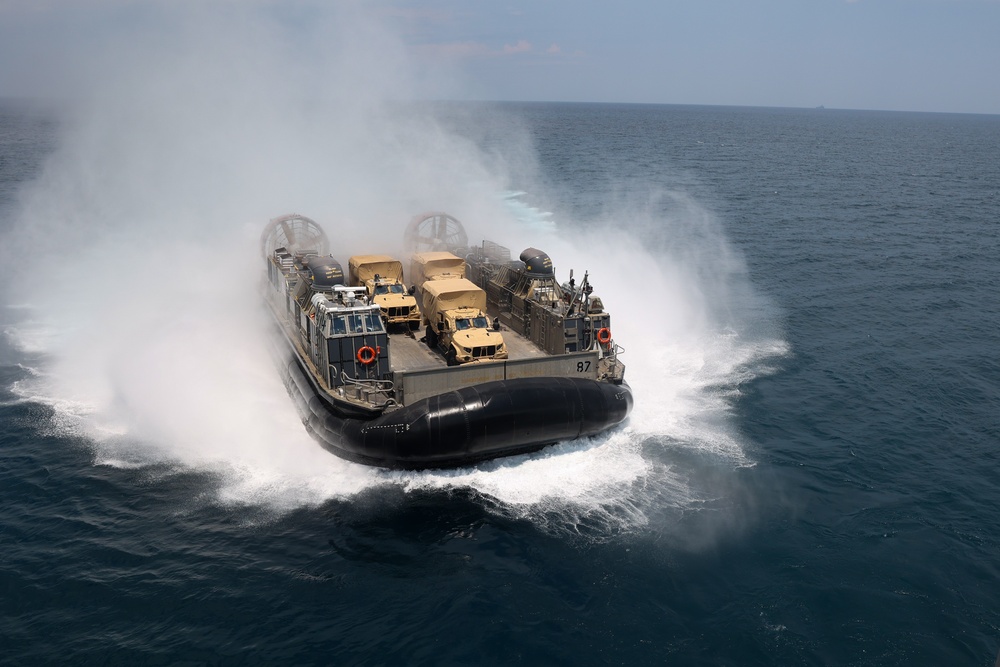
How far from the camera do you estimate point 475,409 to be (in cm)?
2053

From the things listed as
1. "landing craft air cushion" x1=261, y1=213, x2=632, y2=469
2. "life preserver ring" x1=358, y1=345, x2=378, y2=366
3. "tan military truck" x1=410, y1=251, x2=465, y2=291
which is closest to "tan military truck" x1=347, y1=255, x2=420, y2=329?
"landing craft air cushion" x1=261, y1=213, x2=632, y2=469

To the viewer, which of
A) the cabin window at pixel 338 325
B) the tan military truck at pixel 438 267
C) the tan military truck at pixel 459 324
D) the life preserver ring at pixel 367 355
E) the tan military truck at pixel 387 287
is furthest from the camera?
the tan military truck at pixel 438 267

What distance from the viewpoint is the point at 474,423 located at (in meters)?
20.5

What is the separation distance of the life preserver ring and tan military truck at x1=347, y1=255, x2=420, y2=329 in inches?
172

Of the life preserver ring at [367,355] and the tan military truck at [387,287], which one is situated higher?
the tan military truck at [387,287]

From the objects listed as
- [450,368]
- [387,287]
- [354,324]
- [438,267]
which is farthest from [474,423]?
[438,267]

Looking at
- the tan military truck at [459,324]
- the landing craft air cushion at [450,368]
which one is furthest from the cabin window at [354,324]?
the tan military truck at [459,324]

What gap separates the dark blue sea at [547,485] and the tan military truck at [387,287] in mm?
4860

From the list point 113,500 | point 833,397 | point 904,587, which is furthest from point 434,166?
point 904,587

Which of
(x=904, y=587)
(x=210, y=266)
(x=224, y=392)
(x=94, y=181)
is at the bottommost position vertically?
(x=904, y=587)

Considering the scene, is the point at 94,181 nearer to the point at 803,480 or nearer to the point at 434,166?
the point at 434,166

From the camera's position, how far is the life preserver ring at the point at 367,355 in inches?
854

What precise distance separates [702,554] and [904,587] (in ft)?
14.3

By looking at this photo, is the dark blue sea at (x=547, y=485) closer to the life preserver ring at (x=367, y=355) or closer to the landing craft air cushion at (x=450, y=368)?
the landing craft air cushion at (x=450, y=368)
